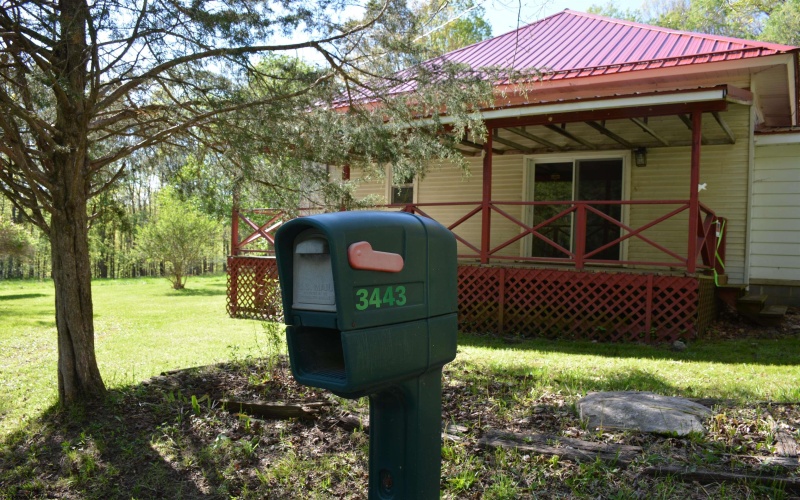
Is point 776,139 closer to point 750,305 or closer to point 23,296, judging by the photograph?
point 750,305

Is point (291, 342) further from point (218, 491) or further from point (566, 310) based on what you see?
point (566, 310)

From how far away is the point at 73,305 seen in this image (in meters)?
5.15

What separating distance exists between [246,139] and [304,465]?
3003 millimetres

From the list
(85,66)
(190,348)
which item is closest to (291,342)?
(85,66)

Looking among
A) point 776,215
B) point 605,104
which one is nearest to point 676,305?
point 605,104

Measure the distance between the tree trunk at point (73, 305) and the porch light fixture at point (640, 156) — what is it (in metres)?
8.43

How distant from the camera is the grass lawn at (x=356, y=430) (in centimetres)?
318

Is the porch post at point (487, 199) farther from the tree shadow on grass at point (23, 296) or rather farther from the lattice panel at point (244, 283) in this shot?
the tree shadow on grass at point (23, 296)

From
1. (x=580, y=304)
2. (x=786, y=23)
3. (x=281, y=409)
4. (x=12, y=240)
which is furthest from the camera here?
(x=786, y=23)

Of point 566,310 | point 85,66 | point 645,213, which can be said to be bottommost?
point 566,310

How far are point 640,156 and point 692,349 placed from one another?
13.2ft

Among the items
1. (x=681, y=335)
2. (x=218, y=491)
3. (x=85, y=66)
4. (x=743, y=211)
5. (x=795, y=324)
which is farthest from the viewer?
(x=743, y=211)

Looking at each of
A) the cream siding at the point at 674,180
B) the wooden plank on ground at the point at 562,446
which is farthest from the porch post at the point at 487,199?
the wooden plank on ground at the point at 562,446

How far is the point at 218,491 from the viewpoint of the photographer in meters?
3.48
